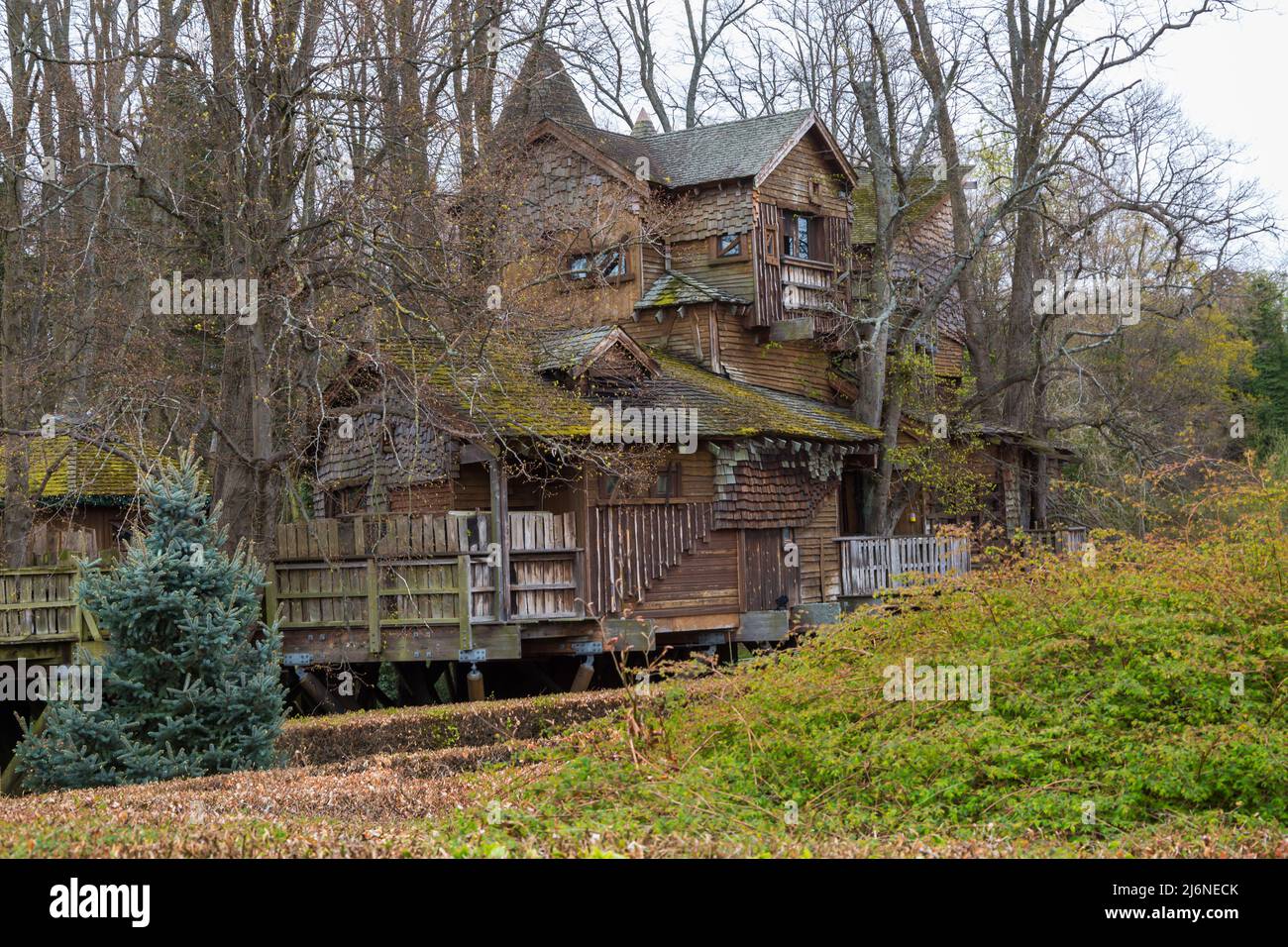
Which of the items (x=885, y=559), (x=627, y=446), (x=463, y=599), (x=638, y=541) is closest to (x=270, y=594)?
(x=463, y=599)

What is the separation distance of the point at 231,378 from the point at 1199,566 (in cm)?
1517

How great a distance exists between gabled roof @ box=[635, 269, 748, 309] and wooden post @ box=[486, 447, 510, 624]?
9586 millimetres

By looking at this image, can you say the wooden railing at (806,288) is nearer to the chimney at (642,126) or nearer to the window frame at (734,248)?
the window frame at (734,248)

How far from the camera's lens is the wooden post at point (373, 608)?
2106 centimetres

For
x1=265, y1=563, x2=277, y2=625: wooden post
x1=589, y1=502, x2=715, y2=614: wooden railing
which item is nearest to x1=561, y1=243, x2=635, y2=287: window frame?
x1=589, y1=502, x2=715, y2=614: wooden railing

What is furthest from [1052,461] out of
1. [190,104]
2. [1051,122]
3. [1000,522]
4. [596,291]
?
[190,104]

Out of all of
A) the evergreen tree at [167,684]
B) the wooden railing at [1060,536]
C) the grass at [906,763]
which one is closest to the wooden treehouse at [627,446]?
the wooden railing at [1060,536]

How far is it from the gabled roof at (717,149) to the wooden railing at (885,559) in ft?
26.6

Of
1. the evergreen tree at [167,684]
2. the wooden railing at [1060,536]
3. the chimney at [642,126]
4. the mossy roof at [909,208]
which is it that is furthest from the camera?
the chimney at [642,126]

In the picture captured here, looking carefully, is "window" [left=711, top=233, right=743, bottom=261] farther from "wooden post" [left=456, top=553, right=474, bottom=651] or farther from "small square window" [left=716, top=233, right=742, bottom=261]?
"wooden post" [left=456, top=553, right=474, bottom=651]

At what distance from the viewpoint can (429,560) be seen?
21.3m

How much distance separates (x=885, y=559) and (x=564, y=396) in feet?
30.4

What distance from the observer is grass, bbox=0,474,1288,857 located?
30.7ft

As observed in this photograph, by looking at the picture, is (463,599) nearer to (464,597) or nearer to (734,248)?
(464,597)
